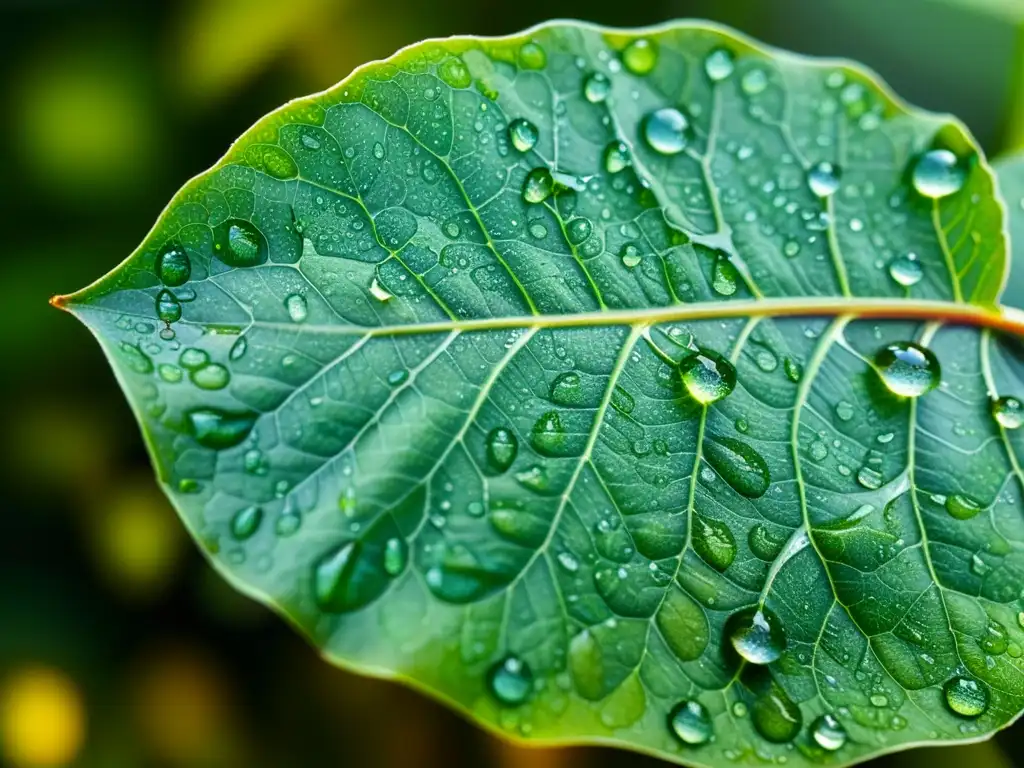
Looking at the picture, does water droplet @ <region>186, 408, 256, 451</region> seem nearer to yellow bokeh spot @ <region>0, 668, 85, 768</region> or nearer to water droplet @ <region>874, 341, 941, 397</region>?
water droplet @ <region>874, 341, 941, 397</region>

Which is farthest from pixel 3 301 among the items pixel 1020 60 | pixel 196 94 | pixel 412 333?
pixel 1020 60

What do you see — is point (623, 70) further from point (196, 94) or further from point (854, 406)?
point (196, 94)

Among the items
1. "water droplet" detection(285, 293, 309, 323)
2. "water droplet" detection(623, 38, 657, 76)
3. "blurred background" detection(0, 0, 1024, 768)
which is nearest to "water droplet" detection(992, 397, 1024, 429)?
"water droplet" detection(623, 38, 657, 76)

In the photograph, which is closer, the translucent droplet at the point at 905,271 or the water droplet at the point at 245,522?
the water droplet at the point at 245,522

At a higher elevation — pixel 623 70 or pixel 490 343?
pixel 623 70

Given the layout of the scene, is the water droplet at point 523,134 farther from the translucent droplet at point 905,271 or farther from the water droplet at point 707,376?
the translucent droplet at point 905,271

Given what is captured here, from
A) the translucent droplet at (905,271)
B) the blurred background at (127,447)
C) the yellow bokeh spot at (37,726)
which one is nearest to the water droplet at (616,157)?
the translucent droplet at (905,271)
